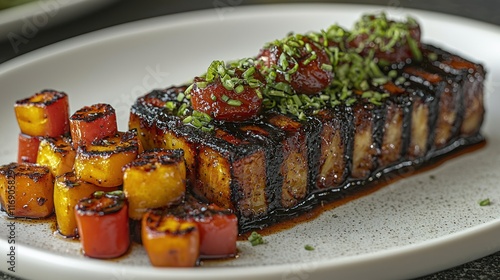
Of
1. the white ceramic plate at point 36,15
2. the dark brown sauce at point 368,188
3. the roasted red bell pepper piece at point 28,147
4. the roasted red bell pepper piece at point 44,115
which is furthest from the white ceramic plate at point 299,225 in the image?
the roasted red bell pepper piece at point 44,115

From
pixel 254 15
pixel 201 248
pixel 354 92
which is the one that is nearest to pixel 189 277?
pixel 201 248

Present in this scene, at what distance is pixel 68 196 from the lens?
321cm

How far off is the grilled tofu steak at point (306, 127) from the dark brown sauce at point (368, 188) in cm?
3

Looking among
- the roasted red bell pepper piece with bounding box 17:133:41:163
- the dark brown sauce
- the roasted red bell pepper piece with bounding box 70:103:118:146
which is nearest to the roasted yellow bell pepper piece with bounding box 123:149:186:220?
the roasted red bell pepper piece with bounding box 70:103:118:146

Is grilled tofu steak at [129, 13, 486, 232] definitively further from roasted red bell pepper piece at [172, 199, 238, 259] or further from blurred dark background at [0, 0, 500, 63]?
blurred dark background at [0, 0, 500, 63]

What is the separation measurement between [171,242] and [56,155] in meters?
0.95

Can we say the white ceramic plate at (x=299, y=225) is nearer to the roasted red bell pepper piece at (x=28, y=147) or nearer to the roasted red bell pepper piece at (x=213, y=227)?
the roasted red bell pepper piece at (x=213, y=227)

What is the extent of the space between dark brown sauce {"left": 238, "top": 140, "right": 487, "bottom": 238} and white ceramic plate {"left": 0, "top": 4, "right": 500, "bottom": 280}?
4cm

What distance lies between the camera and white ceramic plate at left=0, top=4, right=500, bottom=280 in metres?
2.87

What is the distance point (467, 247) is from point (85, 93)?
2.86 meters

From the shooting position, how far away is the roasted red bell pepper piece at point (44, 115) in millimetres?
3656

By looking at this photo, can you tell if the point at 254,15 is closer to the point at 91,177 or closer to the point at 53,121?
the point at 53,121

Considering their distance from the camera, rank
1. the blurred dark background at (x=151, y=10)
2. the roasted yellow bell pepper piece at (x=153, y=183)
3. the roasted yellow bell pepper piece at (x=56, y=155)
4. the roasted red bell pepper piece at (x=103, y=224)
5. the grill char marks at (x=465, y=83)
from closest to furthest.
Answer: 1. the roasted red bell pepper piece at (x=103, y=224)
2. the roasted yellow bell pepper piece at (x=153, y=183)
3. the roasted yellow bell pepper piece at (x=56, y=155)
4. the grill char marks at (x=465, y=83)
5. the blurred dark background at (x=151, y=10)

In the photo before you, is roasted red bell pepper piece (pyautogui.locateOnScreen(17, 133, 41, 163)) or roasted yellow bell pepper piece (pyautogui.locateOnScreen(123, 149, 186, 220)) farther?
roasted red bell pepper piece (pyautogui.locateOnScreen(17, 133, 41, 163))
